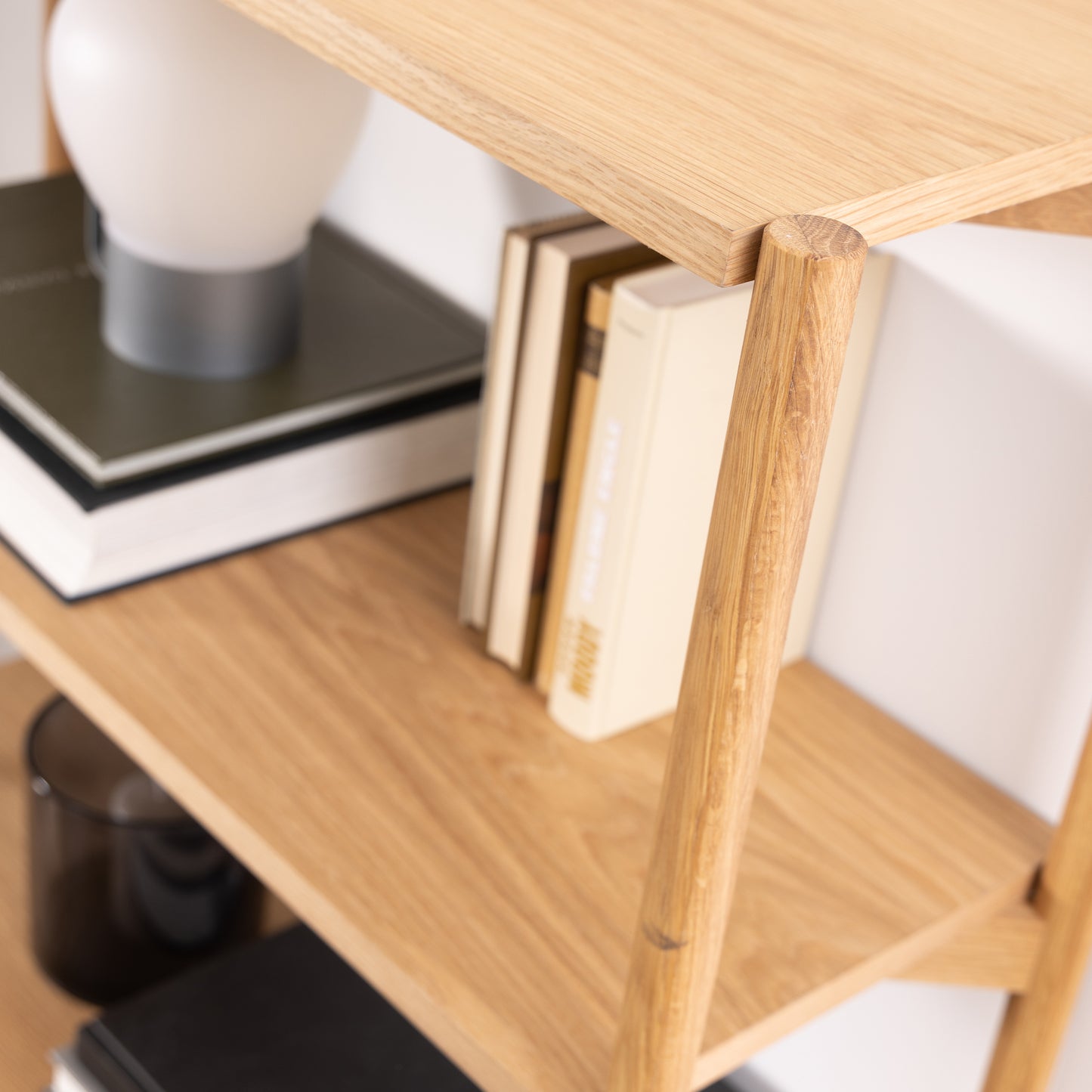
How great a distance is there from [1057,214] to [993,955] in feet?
0.98

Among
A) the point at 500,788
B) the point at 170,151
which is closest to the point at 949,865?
the point at 500,788

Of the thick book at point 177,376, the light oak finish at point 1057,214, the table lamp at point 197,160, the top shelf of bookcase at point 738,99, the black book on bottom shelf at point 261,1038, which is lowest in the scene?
the black book on bottom shelf at point 261,1038

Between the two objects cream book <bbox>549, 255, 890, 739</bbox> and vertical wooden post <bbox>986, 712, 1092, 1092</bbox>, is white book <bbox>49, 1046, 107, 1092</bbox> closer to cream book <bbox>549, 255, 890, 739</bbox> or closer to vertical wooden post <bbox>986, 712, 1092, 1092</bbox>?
cream book <bbox>549, 255, 890, 739</bbox>

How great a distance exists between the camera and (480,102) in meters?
0.34

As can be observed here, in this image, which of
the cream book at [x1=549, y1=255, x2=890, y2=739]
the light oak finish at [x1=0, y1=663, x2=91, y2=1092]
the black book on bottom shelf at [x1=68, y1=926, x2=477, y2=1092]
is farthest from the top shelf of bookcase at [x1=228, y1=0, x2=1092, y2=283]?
the light oak finish at [x1=0, y1=663, x2=91, y2=1092]

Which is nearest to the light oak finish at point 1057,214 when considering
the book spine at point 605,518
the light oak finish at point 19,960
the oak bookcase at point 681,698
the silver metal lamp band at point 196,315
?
the oak bookcase at point 681,698

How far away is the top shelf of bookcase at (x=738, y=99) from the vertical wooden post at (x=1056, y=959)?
27 centimetres

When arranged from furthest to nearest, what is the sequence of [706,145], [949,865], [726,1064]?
[949,865], [726,1064], [706,145]

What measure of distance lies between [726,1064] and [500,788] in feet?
0.51

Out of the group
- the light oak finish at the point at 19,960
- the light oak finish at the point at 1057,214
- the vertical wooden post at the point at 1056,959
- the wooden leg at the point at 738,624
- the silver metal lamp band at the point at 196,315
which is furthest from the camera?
the light oak finish at the point at 19,960

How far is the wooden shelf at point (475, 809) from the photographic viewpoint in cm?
49

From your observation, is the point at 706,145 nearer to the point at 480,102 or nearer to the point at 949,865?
the point at 480,102

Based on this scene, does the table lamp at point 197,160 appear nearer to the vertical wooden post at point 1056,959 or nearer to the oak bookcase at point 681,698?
the oak bookcase at point 681,698

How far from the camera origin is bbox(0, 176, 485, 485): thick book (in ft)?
2.13
